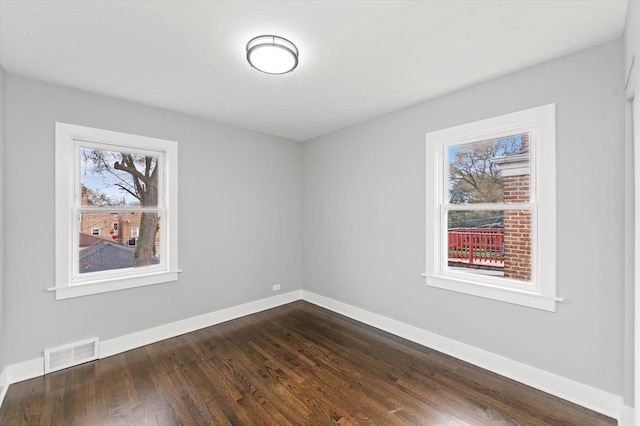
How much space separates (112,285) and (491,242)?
3.81m

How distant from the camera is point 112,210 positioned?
301cm

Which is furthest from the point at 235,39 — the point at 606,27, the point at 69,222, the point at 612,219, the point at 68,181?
the point at 612,219

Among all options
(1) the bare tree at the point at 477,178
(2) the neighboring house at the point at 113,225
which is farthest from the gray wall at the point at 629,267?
(2) the neighboring house at the point at 113,225

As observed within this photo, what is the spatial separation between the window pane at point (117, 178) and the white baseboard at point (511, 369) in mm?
3043

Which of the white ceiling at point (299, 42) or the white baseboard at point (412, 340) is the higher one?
the white ceiling at point (299, 42)

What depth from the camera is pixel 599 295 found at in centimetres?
208

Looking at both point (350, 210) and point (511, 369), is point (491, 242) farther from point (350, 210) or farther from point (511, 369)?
point (350, 210)

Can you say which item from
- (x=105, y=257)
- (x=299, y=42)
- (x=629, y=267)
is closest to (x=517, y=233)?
(x=629, y=267)

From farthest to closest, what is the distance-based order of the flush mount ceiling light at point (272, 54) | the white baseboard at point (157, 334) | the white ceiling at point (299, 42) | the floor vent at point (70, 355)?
the floor vent at point (70, 355), the white baseboard at point (157, 334), the flush mount ceiling light at point (272, 54), the white ceiling at point (299, 42)

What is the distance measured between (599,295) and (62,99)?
4765 mm

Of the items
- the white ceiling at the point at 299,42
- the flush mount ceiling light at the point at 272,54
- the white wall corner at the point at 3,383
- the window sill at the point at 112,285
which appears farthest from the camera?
the window sill at the point at 112,285

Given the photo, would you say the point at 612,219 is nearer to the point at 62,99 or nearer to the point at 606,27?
the point at 606,27

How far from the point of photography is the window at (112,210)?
2.68 m

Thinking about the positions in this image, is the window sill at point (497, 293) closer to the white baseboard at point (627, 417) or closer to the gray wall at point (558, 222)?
the gray wall at point (558, 222)
